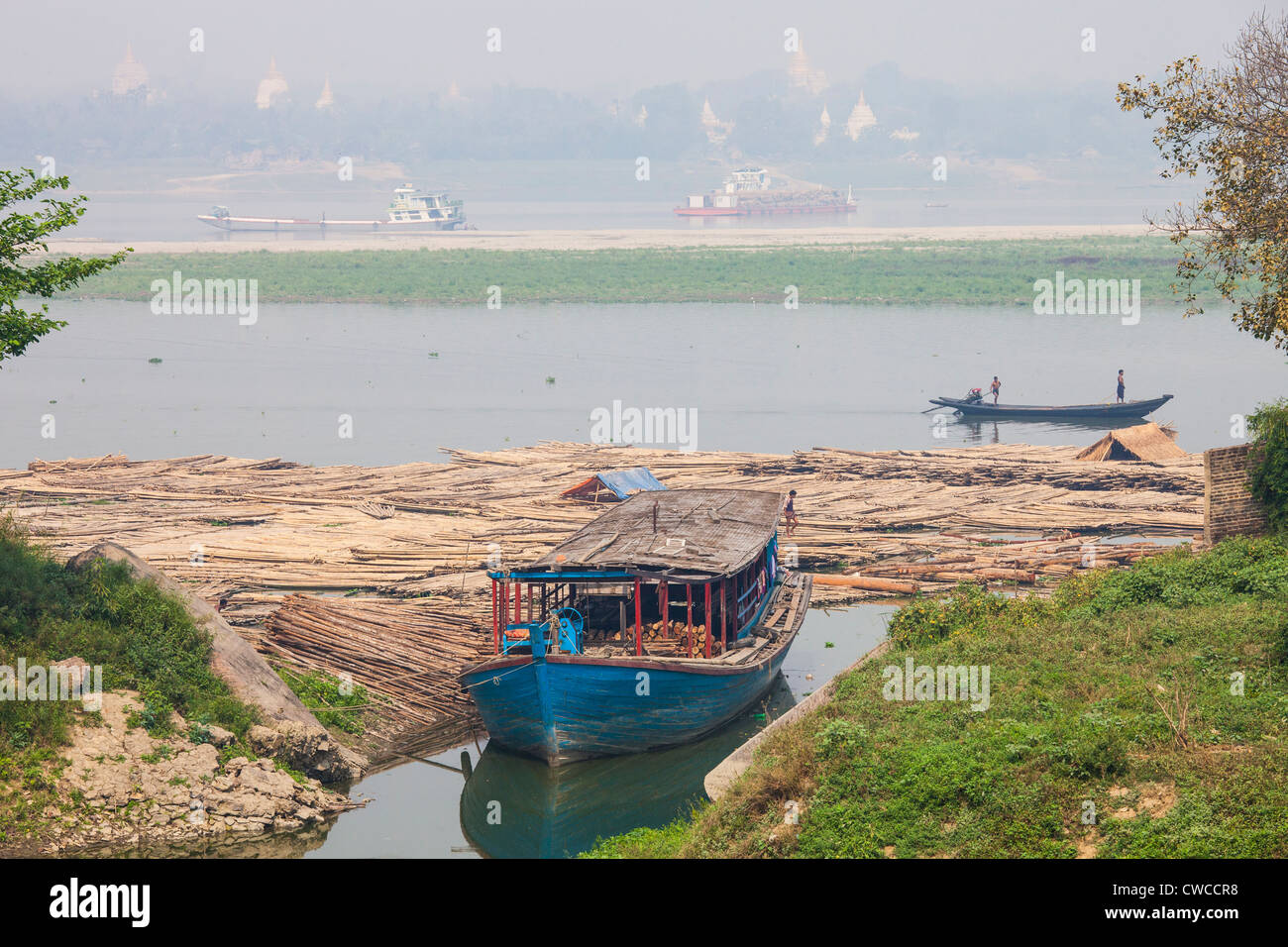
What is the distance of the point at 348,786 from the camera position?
19.7 metres

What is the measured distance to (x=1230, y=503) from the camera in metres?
24.6

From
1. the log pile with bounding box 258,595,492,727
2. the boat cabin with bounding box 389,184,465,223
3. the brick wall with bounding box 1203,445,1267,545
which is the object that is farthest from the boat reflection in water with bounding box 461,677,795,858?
the boat cabin with bounding box 389,184,465,223

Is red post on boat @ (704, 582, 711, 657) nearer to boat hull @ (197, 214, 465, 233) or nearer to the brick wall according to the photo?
the brick wall

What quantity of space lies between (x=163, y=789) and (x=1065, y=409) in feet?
124

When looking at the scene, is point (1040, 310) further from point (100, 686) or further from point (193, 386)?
point (100, 686)

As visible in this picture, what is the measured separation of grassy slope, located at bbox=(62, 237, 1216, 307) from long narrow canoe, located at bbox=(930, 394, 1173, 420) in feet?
135

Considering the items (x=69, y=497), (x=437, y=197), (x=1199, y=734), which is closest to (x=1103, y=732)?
(x=1199, y=734)

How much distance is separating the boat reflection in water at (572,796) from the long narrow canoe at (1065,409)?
28957mm

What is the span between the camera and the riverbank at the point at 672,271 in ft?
303

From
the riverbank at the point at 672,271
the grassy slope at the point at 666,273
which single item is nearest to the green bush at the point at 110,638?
the riverbank at the point at 672,271

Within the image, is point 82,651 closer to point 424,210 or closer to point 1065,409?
point 1065,409

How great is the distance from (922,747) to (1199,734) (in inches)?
118

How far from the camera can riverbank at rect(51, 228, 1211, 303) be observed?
9250 centimetres

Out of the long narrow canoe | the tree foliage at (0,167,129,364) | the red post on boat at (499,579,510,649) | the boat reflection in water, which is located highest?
the tree foliage at (0,167,129,364)
